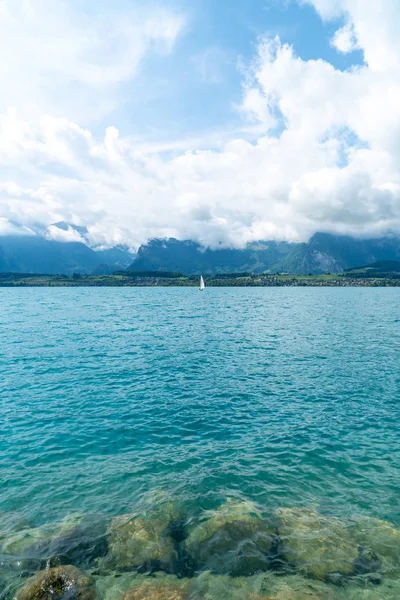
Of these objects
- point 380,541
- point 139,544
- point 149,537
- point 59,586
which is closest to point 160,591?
point 139,544

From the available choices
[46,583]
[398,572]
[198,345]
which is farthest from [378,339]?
[46,583]

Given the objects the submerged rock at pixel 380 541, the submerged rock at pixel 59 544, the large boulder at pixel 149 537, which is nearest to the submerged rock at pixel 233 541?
the large boulder at pixel 149 537

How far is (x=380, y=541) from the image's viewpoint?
1916cm

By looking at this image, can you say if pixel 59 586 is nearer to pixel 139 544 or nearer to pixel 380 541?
pixel 139 544

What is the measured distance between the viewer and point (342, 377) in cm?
5041

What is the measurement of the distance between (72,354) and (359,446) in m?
53.4

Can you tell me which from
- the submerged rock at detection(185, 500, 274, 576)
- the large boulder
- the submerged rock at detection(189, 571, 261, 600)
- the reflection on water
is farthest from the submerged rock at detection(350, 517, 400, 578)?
the large boulder

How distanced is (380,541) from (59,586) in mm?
17217

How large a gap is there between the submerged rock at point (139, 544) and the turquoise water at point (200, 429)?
2149 mm

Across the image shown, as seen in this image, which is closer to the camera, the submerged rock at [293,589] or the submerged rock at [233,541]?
the submerged rock at [293,589]

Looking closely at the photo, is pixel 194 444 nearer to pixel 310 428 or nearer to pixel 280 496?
pixel 280 496

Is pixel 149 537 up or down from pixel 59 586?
down

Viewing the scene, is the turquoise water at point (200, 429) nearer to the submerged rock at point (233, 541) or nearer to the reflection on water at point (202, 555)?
the reflection on water at point (202, 555)

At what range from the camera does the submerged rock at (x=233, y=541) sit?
17594 millimetres
